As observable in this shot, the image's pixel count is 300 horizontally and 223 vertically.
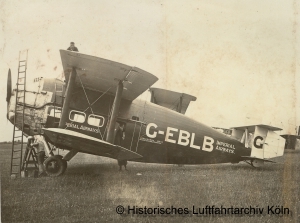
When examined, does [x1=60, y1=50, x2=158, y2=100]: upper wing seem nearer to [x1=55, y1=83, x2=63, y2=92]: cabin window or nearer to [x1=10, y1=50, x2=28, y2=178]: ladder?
[x1=55, y1=83, x2=63, y2=92]: cabin window

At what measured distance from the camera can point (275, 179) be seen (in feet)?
13.3

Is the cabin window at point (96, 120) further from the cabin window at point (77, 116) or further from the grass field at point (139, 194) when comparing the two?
the grass field at point (139, 194)

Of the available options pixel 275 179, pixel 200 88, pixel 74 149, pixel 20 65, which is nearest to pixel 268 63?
pixel 200 88

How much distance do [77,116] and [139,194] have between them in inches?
58.1

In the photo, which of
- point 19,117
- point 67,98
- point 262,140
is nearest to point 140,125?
point 67,98

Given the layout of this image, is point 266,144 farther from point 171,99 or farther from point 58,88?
point 58,88

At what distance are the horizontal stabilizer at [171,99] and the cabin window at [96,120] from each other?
840 millimetres

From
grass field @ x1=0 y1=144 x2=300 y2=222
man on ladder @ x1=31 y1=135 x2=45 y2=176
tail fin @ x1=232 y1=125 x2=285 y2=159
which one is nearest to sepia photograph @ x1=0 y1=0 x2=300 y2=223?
grass field @ x1=0 y1=144 x2=300 y2=222

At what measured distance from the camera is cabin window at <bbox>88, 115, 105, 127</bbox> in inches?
175

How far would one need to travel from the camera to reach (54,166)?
4215 millimetres

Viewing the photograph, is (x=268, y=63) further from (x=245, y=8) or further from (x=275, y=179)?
(x=275, y=179)

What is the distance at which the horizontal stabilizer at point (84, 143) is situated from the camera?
12.2 ft

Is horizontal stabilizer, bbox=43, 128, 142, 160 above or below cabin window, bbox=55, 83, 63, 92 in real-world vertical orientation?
below

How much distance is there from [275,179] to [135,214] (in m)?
1.92
